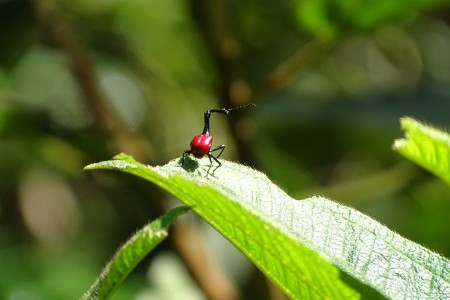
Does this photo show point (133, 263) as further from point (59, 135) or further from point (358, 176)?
point (358, 176)

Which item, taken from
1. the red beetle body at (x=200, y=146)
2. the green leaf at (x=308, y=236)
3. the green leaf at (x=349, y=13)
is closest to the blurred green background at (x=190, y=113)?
the green leaf at (x=349, y=13)

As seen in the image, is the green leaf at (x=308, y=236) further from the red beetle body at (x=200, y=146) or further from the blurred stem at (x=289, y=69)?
the blurred stem at (x=289, y=69)

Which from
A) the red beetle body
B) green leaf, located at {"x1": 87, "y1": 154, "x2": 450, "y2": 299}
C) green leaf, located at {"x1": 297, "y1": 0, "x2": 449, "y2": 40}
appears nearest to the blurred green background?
green leaf, located at {"x1": 297, "y1": 0, "x2": 449, "y2": 40}

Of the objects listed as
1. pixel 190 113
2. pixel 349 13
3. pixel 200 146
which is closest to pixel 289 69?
pixel 349 13

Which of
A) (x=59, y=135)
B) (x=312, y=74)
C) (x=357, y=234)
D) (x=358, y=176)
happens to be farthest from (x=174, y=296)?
(x=357, y=234)

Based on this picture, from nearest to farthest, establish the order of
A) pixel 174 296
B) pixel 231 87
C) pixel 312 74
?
pixel 231 87 → pixel 174 296 → pixel 312 74
